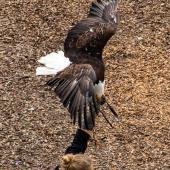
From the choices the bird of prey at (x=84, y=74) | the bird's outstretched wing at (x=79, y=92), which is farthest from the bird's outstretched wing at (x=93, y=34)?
the bird's outstretched wing at (x=79, y=92)

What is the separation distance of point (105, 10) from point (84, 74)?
1.79 meters

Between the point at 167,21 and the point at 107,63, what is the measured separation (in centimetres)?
130

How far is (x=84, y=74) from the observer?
6137mm

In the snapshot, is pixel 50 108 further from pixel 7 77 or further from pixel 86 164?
pixel 86 164

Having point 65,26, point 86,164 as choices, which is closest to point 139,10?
point 65,26

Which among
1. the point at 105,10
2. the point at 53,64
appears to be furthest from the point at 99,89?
the point at 105,10

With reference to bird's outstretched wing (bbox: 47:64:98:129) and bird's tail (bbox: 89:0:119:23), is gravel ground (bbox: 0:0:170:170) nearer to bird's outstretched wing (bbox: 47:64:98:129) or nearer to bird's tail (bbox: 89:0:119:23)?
bird's tail (bbox: 89:0:119:23)

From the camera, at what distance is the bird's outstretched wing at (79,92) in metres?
5.85

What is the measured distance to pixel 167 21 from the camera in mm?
9133

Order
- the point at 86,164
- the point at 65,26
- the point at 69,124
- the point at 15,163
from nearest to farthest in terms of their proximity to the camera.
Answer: the point at 86,164 < the point at 15,163 < the point at 69,124 < the point at 65,26

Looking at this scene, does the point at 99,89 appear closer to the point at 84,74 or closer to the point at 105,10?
the point at 84,74

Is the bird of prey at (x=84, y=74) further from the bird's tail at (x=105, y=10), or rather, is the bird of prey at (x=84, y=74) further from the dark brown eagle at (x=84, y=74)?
the bird's tail at (x=105, y=10)

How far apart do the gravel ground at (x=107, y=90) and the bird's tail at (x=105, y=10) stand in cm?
80

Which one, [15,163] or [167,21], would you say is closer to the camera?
[15,163]
